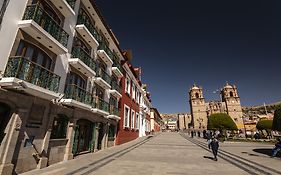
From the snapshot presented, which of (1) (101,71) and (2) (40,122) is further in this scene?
(1) (101,71)

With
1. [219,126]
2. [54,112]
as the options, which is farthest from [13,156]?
[219,126]

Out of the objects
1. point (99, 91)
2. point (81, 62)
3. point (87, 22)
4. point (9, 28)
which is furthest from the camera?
point (99, 91)

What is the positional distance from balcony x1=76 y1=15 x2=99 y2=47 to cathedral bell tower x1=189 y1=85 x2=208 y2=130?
92679 millimetres

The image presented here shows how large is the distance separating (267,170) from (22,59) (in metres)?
11.7

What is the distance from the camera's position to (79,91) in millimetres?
11156

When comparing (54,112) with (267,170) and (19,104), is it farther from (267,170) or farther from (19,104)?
(267,170)

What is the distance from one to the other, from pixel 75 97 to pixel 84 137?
13.5 ft

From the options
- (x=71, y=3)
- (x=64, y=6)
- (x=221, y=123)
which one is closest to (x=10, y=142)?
(x=64, y=6)

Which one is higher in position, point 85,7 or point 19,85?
point 85,7

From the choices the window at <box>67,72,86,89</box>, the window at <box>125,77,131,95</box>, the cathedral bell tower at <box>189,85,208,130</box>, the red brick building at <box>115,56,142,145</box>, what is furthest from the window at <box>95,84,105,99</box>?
the cathedral bell tower at <box>189,85,208,130</box>

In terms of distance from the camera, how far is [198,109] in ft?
319

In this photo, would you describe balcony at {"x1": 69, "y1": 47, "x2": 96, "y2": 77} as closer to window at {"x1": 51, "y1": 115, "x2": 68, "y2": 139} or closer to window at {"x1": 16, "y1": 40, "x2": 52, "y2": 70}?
window at {"x1": 16, "y1": 40, "x2": 52, "y2": 70}

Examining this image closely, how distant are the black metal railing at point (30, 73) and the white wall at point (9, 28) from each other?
0.82ft

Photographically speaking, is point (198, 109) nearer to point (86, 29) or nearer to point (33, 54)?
point (86, 29)
